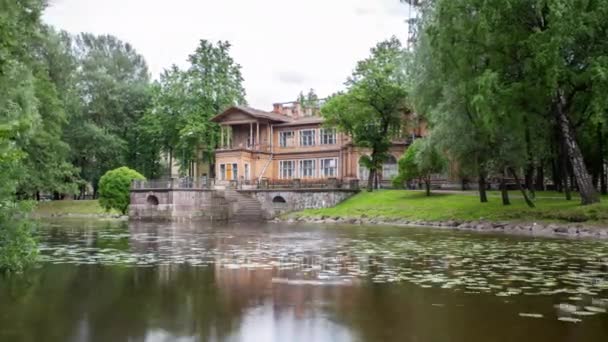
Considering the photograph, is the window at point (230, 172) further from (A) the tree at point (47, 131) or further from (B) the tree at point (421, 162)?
(B) the tree at point (421, 162)

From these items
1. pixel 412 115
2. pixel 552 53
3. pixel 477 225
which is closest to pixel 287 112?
pixel 412 115

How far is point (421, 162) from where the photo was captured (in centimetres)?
3819

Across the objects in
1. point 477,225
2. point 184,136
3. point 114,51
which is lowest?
point 477,225

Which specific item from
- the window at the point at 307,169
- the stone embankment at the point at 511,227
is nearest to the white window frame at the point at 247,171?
the window at the point at 307,169

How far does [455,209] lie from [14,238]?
90.8 feet

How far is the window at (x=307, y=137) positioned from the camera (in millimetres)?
58312

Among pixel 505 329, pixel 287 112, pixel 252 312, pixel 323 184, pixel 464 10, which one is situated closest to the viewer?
pixel 505 329

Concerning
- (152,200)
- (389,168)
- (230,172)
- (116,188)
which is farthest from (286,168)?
(116,188)

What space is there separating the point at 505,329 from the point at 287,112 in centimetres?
5900

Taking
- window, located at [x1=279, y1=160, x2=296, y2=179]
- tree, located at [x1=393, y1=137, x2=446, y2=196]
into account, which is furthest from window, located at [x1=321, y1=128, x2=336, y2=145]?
tree, located at [x1=393, y1=137, x2=446, y2=196]

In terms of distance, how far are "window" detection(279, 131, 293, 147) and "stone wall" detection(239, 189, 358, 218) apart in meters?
9.87

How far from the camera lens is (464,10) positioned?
26.2 metres

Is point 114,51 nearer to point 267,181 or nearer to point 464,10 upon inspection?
point 267,181

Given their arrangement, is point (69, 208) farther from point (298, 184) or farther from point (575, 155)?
point (575, 155)
